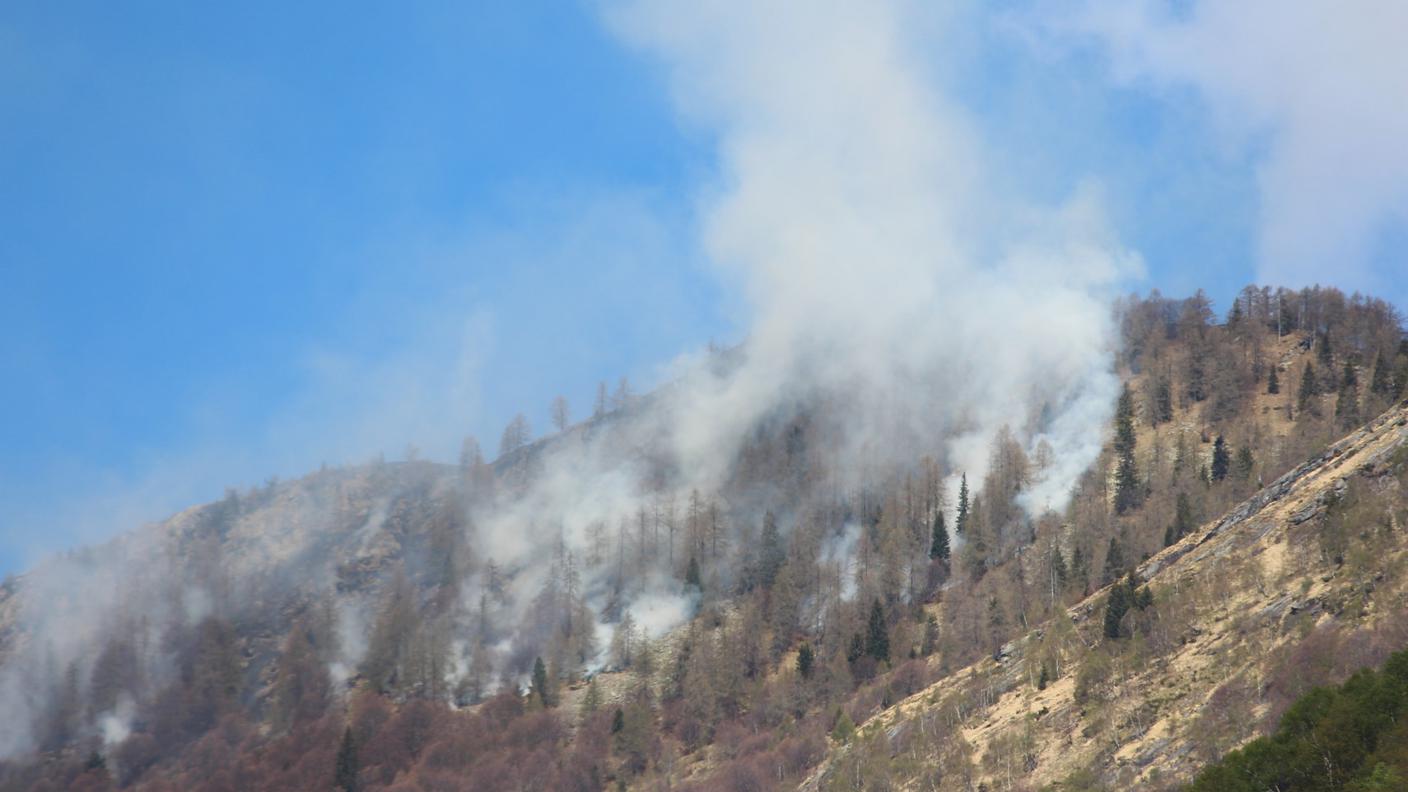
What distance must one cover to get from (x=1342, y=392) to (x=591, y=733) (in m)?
110

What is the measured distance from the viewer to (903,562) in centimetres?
18700

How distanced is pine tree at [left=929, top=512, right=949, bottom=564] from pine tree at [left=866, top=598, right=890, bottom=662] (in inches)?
809

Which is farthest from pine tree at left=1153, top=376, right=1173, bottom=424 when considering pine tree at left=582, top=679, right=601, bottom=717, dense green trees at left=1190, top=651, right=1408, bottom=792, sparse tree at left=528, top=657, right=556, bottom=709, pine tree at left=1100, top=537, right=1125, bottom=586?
dense green trees at left=1190, top=651, right=1408, bottom=792

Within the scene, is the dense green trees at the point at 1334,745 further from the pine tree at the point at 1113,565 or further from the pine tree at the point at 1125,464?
the pine tree at the point at 1125,464

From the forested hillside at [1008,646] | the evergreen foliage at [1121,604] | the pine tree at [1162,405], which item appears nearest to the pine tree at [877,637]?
the forested hillside at [1008,646]

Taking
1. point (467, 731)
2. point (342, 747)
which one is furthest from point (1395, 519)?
point (342, 747)

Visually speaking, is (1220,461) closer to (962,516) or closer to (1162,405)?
(1162,405)

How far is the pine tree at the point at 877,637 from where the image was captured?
163500 mm

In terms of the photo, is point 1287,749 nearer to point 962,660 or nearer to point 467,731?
point 962,660

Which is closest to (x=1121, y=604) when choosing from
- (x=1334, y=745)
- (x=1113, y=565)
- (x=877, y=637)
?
(x=1113, y=565)

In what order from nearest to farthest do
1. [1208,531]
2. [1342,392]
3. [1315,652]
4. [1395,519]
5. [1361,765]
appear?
1. [1361,765]
2. [1315,652]
3. [1395,519]
4. [1208,531]
5. [1342,392]

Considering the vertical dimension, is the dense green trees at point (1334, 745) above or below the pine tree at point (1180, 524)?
below

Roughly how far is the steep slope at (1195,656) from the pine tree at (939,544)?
159 feet

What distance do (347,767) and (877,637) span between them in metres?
74.7
